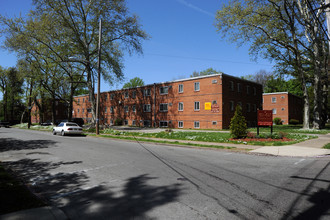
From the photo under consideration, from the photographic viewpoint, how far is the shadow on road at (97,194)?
4.01m

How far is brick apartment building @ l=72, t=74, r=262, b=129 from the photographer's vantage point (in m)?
29.2

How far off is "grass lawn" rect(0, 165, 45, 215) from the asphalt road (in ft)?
1.13

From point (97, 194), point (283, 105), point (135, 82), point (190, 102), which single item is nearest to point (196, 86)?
point (190, 102)

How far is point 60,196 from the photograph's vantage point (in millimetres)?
4906

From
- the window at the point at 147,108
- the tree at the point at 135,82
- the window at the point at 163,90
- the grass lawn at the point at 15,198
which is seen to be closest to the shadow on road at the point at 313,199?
the grass lawn at the point at 15,198

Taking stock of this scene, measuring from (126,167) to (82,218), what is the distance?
150 inches

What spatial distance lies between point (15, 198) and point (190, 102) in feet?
93.2

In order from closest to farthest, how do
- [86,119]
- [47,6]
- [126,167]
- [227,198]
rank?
[227,198] < [126,167] < [47,6] < [86,119]

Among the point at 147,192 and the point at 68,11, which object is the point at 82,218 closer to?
the point at 147,192

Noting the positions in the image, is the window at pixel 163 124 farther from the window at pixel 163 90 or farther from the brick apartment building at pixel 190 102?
the window at pixel 163 90

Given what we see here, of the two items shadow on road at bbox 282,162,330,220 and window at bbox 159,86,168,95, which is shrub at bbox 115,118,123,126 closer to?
window at bbox 159,86,168,95

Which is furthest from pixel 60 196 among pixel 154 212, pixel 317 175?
pixel 317 175

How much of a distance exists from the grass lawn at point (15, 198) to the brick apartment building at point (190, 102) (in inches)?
1003

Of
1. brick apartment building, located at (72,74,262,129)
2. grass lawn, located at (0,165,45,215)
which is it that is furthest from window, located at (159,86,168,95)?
grass lawn, located at (0,165,45,215)
